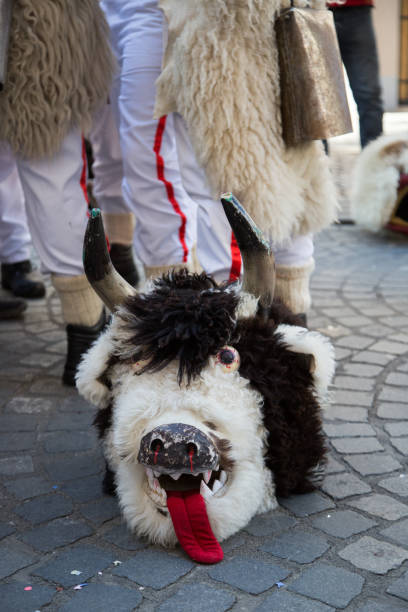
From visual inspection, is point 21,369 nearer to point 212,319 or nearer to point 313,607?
point 212,319

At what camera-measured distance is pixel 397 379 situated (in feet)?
11.4

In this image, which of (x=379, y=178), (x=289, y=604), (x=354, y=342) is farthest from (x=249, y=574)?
(x=379, y=178)

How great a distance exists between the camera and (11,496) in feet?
8.59

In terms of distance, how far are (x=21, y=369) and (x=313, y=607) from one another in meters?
2.16

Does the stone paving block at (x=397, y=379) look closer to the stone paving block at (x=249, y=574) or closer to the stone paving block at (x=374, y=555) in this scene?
the stone paving block at (x=374, y=555)

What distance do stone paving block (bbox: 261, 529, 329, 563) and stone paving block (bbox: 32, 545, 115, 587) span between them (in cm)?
46

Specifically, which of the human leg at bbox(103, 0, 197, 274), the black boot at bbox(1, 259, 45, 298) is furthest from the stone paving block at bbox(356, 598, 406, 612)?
the black boot at bbox(1, 259, 45, 298)

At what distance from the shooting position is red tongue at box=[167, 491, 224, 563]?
217cm

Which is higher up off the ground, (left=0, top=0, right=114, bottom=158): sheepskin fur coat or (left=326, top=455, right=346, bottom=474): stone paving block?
(left=0, top=0, right=114, bottom=158): sheepskin fur coat

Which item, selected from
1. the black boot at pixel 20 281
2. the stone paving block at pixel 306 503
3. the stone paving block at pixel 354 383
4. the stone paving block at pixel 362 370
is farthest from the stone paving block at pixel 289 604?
the black boot at pixel 20 281

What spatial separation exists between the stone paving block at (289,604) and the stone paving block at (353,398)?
1291 millimetres

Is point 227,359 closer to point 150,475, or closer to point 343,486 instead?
point 150,475

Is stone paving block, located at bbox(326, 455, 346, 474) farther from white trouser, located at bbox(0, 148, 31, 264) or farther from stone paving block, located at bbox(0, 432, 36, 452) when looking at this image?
white trouser, located at bbox(0, 148, 31, 264)

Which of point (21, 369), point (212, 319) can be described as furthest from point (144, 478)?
point (21, 369)
